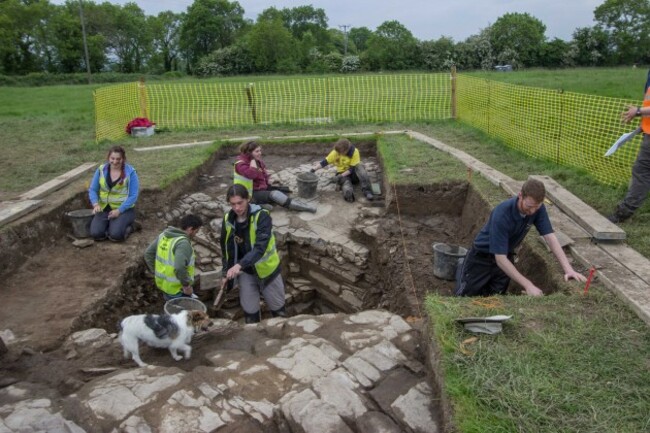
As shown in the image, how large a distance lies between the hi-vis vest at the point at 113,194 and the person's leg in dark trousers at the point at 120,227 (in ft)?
0.63

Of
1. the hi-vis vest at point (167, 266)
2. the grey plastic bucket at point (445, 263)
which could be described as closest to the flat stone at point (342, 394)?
the hi-vis vest at point (167, 266)

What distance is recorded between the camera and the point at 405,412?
3.20m

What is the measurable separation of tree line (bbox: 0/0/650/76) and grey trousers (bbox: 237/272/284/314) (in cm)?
3870

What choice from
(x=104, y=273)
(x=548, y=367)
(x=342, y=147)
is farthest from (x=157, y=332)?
(x=342, y=147)

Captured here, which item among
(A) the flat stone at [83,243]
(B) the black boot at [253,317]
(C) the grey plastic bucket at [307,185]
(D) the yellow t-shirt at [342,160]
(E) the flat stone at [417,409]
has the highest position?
(D) the yellow t-shirt at [342,160]

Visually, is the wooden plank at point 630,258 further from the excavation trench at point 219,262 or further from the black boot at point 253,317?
the black boot at point 253,317

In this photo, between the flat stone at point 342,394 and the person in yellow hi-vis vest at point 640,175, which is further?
the person in yellow hi-vis vest at point 640,175

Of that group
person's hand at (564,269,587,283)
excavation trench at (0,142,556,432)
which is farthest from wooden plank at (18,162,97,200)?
person's hand at (564,269,587,283)

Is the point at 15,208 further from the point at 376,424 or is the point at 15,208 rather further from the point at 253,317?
the point at 376,424

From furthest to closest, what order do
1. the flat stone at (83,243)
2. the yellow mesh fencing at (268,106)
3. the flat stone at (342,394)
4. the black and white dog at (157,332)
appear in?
the yellow mesh fencing at (268,106)
the flat stone at (83,243)
the black and white dog at (157,332)
the flat stone at (342,394)

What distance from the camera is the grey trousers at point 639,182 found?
5680 mm

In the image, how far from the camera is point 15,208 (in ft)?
22.8

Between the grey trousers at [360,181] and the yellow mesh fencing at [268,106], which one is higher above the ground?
the yellow mesh fencing at [268,106]

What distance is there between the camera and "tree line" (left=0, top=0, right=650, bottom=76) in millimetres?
45031
